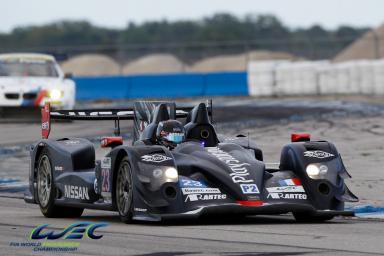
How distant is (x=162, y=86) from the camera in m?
39.8

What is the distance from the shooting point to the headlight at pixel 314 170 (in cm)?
1154

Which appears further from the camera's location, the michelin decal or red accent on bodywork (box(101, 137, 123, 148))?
red accent on bodywork (box(101, 137, 123, 148))

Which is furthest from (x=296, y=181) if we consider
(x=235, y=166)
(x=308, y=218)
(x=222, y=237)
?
(x=222, y=237)

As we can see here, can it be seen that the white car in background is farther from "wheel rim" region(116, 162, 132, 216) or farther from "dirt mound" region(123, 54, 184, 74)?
"dirt mound" region(123, 54, 184, 74)

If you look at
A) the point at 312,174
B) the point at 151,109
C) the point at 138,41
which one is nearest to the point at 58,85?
the point at 151,109

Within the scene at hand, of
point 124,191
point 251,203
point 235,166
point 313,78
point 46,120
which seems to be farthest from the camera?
point 313,78

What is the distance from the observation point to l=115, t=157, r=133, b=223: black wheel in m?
11.3

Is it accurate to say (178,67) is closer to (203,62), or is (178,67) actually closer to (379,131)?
(203,62)

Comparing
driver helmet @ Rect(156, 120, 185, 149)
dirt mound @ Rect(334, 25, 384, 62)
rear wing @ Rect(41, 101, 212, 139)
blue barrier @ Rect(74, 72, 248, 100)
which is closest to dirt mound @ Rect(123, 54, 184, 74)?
dirt mound @ Rect(334, 25, 384, 62)

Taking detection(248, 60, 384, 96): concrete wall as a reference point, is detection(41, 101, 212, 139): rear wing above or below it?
above

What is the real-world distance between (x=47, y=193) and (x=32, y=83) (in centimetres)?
1554

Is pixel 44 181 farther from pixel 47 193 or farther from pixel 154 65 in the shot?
pixel 154 65

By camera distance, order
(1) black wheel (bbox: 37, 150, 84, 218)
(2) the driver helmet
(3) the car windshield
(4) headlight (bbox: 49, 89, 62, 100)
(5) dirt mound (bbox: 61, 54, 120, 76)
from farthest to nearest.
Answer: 1. (5) dirt mound (bbox: 61, 54, 120, 76)
2. (3) the car windshield
3. (4) headlight (bbox: 49, 89, 62, 100)
4. (1) black wheel (bbox: 37, 150, 84, 218)
5. (2) the driver helmet

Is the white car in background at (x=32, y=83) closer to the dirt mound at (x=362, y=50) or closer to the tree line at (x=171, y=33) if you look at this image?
the dirt mound at (x=362, y=50)
